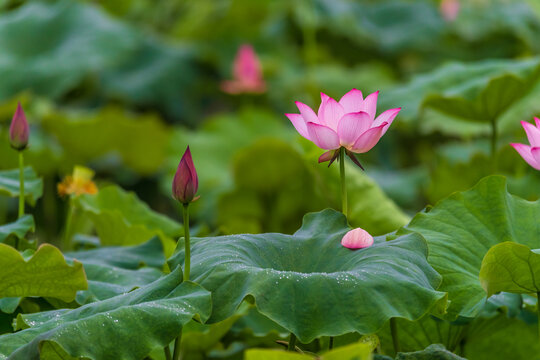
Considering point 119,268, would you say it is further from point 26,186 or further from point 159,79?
point 159,79

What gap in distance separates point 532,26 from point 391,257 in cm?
290

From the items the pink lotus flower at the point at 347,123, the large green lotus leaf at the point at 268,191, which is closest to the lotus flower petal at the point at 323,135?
the pink lotus flower at the point at 347,123

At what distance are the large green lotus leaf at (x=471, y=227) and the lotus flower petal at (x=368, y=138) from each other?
4.8 inches

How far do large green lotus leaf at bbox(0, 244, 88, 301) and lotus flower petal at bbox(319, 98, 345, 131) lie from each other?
0.34m

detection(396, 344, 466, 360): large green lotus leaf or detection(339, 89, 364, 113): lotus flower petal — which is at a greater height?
detection(339, 89, 364, 113): lotus flower petal

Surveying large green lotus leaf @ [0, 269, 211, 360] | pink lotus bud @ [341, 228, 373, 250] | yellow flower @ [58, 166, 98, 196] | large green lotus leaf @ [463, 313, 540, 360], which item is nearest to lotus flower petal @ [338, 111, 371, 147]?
pink lotus bud @ [341, 228, 373, 250]

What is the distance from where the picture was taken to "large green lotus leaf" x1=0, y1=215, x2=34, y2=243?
1.17 m

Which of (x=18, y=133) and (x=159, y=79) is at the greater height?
(x=18, y=133)

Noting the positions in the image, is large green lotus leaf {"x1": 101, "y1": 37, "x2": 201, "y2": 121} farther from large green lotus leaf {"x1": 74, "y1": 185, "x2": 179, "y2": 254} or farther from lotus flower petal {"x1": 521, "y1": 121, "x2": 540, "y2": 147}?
lotus flower petal {"x1": 521, "y1": 121, "x2": 540, "y2": 147}

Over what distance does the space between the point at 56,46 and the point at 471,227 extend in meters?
2.47

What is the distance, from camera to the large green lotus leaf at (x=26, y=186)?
1293mm

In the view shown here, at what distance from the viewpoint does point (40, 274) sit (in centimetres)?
97

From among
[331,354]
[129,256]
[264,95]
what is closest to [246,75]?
[264,95]

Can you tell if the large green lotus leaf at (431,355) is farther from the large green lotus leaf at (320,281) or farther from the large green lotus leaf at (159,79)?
the large green lotus leaf at (159,79)
